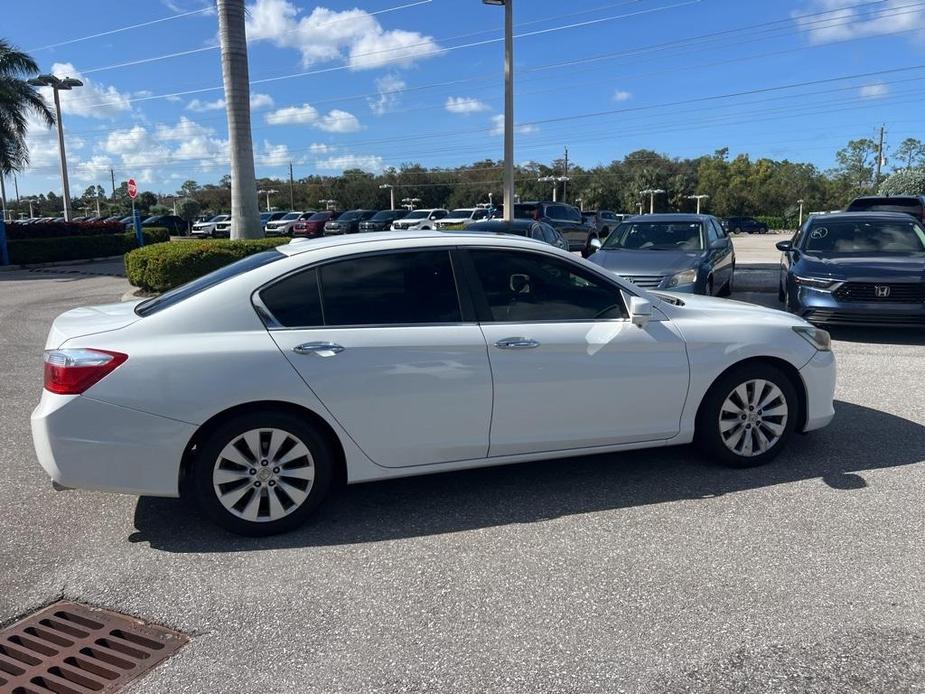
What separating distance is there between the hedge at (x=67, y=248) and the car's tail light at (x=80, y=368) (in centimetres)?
2053

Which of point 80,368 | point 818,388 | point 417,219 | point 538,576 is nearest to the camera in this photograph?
point 538,576

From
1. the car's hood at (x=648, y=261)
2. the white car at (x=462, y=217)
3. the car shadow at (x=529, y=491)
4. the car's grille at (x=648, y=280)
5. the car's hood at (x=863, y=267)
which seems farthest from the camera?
the white car at (x=462, y=217)

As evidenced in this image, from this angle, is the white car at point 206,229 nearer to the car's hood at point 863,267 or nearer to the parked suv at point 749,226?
the car's hood at point 863,267

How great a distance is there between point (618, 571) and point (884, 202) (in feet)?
51.3

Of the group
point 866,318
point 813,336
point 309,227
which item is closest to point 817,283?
point 866,318

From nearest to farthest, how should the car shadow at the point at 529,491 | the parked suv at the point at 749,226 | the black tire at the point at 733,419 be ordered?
the car shadow at the point at 529,491 < the black tire at the point at 733,419 < the parked suv at the point at 749,226

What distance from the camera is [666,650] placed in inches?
113

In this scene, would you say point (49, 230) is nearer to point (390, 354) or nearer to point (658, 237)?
point (658, 237)

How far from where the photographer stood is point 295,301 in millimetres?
3945

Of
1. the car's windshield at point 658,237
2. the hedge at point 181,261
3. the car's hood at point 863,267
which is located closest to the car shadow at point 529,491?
the car's hood at point 863,267

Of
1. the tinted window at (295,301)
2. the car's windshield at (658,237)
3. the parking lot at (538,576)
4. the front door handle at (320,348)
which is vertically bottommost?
the parking lot at (538,576)

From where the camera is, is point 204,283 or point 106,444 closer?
point 106,444

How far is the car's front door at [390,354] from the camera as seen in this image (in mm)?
3834

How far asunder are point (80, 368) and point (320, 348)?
1.18 meters
